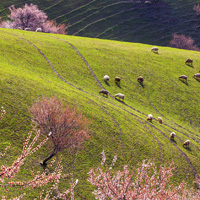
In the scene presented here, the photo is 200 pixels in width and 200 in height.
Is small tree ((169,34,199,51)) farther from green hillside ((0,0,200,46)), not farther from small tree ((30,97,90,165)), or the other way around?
small tree ((30,97,90,165))

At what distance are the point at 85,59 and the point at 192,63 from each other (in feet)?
114

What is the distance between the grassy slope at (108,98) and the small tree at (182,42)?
42.8 meters

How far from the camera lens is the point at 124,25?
13375 cm

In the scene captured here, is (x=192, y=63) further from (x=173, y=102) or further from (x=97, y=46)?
(x=97, y=46)

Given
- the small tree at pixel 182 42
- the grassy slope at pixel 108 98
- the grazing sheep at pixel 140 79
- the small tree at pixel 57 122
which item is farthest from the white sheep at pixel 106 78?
the small tree at pixel 182 42

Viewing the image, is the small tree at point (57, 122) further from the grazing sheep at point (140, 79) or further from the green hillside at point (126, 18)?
the green hillside at point (126, 18)

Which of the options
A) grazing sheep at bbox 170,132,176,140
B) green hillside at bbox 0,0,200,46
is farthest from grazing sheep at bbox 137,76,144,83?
green hillside at bbox 0,0,200,46

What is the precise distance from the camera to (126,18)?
138 meters

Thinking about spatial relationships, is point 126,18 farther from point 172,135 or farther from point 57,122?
point 57,122

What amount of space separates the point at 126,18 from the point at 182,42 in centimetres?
3658

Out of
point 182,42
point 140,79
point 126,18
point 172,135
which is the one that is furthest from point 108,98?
point 126,18

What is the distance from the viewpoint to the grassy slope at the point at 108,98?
109 ft

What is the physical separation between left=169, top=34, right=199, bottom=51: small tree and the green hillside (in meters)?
3.86

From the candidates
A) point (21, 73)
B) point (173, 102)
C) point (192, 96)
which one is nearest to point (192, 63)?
point (192, 96)
